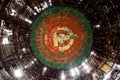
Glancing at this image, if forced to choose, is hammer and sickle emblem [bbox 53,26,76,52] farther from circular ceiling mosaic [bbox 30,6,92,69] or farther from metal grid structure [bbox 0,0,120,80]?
metal grid structure [bbox 0,0,120,80]

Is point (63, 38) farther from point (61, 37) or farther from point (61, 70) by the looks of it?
point (61, 70)

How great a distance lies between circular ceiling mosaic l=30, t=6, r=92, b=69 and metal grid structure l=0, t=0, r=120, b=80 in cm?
9

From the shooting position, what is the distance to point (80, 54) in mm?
5723

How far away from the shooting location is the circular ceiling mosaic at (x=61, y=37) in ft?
18.5

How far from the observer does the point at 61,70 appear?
5.75 m

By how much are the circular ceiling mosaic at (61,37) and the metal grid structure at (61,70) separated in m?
0.09

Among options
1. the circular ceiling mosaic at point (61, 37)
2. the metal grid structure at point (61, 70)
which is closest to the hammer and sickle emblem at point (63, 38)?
the circular ceiling mosaic at point (61, 37)

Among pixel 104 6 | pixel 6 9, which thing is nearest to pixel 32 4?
pixel 6 9

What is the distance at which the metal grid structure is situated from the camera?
562 centimetres

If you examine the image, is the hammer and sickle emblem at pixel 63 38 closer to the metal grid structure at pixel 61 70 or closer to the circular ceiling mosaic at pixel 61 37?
the circular ceiling mosaic at pixel 61 37

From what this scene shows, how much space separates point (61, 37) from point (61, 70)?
1.85 feet

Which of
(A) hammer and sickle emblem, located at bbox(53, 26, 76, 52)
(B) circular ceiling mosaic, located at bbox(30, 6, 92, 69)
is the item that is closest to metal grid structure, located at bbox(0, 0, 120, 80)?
(B) circular ceiling mosaic, located at bbox(30, 6, 92, 69)

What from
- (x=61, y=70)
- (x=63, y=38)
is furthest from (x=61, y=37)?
(x=61, y=70)

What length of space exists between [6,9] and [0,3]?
0.80 ft
